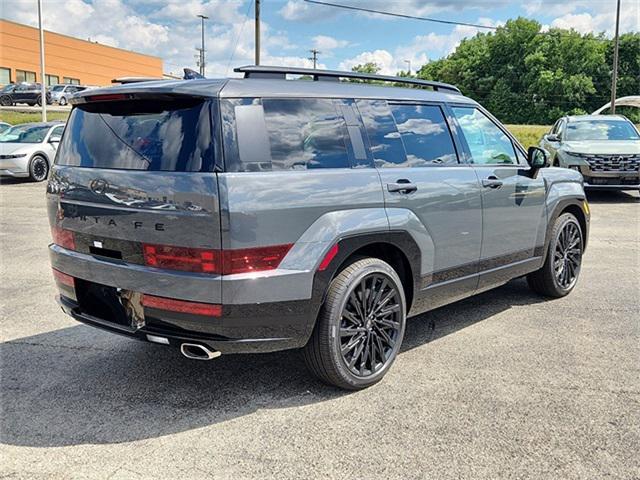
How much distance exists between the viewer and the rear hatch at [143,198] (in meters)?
3.01

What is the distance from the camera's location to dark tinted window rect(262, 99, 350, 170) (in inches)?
129

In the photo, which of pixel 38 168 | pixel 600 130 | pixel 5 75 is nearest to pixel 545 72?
pixel 5 75

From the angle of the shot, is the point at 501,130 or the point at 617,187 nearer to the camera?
the point at 501,130

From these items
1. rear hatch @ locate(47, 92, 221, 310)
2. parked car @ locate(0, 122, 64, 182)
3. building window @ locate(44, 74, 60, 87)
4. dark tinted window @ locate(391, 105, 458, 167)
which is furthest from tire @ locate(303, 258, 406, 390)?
building window @ locate(44, 74, 60, 87)

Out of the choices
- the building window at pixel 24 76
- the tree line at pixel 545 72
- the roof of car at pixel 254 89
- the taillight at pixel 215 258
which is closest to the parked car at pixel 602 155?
the roof of car at pixel 254 89

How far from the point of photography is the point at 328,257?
3334 millimetres

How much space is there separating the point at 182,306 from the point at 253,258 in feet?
1.52

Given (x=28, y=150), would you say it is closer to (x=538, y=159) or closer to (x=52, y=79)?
(x=538, y=159)

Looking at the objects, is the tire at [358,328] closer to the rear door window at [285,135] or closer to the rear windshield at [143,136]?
the rear door window at [285,135]

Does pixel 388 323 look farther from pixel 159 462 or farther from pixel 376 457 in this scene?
pixel 159 462

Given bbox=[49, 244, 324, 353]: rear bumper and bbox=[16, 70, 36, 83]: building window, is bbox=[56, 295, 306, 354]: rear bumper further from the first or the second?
bbox=[16, 70, 36, 83]: building window

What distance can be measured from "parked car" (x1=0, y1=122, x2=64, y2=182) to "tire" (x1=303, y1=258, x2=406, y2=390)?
13758mm

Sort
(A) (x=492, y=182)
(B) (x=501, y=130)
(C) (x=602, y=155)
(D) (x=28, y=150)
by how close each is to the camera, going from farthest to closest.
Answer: (D) (x=28, y=150) → (C) (x=602, y=155) → (B) (x=501, y=130) → (A) (x=492, y=182)

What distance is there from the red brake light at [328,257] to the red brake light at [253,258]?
0.79 ft
